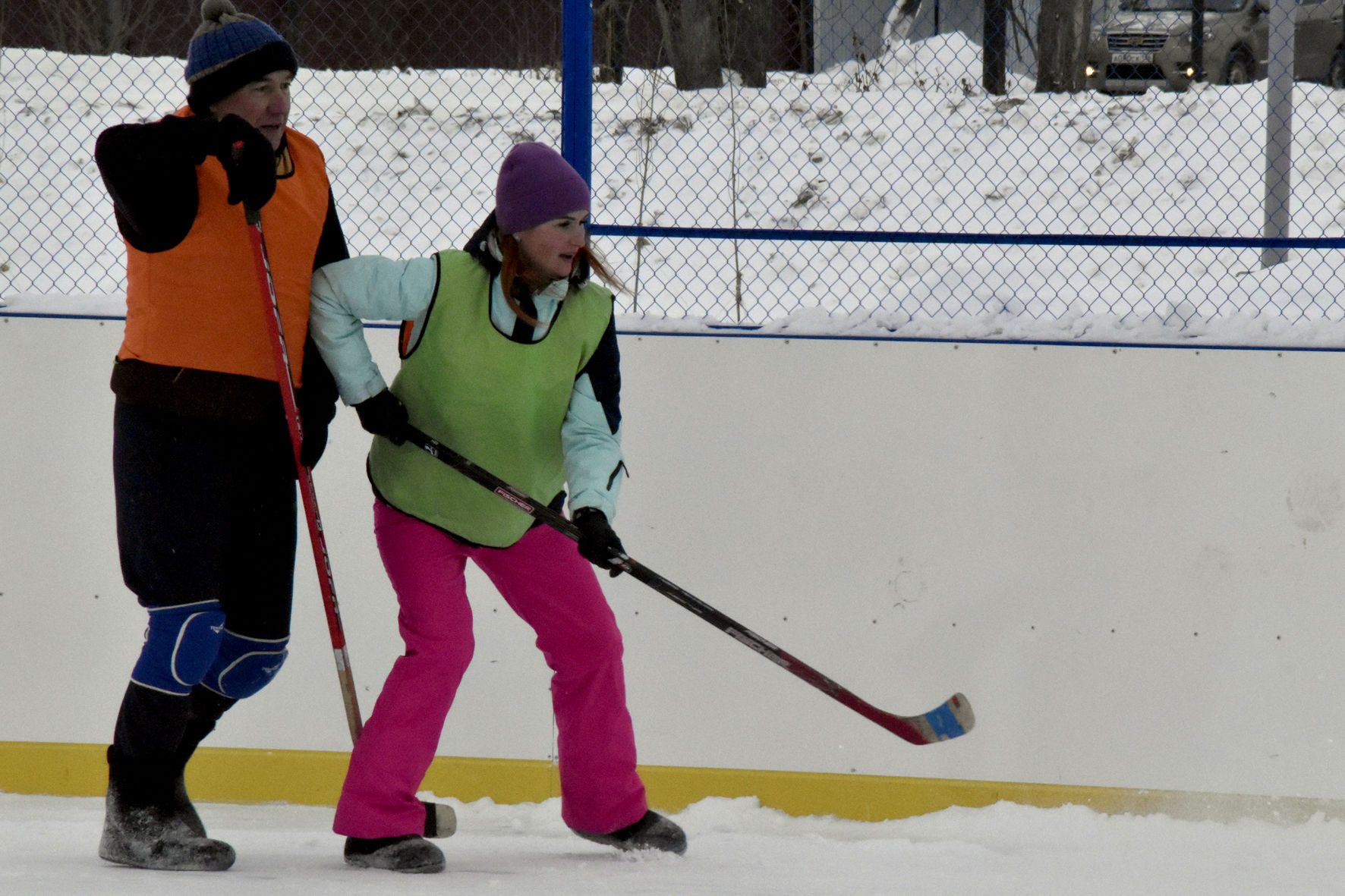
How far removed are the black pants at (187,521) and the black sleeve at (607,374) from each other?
0.54m

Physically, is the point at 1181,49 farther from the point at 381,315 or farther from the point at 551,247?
the point at 381,315

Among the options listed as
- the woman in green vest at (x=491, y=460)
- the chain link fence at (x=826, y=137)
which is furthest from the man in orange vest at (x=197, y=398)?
the chain link fence at (x=826, y=137)

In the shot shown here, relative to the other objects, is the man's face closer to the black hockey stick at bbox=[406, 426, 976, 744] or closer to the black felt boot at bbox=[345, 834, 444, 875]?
the black hockey stick at bbox=[406, 426, 976, 744]

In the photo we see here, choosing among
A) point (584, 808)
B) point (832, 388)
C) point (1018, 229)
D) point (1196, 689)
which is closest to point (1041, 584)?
point (1196, 689)

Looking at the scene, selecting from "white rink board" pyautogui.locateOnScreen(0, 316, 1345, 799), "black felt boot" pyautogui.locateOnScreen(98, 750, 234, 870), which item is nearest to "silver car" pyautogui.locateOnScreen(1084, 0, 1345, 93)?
"white rink board" pyautogui.locateOnScreen(0, 316, 1345, 799)

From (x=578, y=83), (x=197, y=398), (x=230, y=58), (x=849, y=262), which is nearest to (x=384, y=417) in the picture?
(x=197, y=398)

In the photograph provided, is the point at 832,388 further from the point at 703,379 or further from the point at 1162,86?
the point at 1162,86

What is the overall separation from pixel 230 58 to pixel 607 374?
0.80 m

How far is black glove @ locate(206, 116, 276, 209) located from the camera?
1947mm

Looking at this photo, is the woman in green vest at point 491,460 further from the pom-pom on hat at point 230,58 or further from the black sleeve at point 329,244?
the pom-pom on hat at point 230,58

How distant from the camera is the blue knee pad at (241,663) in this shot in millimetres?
2238

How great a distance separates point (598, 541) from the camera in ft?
7.28

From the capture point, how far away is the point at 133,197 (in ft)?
6.39

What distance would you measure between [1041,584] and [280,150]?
1.83 metres
